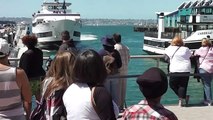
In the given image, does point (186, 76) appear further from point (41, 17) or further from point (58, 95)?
point (41, 17)

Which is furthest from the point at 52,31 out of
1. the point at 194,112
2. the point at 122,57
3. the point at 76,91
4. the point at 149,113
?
the point at 149,113

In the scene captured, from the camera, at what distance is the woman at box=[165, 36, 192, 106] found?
32.2ft

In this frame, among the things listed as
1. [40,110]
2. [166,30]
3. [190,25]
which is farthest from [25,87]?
[166,30]

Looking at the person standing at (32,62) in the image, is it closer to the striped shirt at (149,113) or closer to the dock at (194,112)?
the dock at (194,112)

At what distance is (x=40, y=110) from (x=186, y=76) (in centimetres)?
534

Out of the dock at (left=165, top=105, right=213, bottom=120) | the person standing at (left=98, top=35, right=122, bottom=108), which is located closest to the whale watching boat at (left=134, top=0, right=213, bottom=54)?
the dock at (left=165, top=105, right=213, bottom=120)

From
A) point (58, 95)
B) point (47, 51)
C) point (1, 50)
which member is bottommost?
point (47, 51)

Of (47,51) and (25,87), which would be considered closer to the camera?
(25,87)

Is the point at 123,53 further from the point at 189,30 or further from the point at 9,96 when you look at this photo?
the point at 189,30

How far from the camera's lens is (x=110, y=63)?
8.16 meters

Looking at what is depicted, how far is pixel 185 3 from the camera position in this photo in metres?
70.0

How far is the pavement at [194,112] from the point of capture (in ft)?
29.1

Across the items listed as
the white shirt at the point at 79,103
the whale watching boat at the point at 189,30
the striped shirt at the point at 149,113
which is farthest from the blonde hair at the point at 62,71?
the whale watching boat at the point at 189,30

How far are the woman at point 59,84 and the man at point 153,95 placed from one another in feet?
3.08
